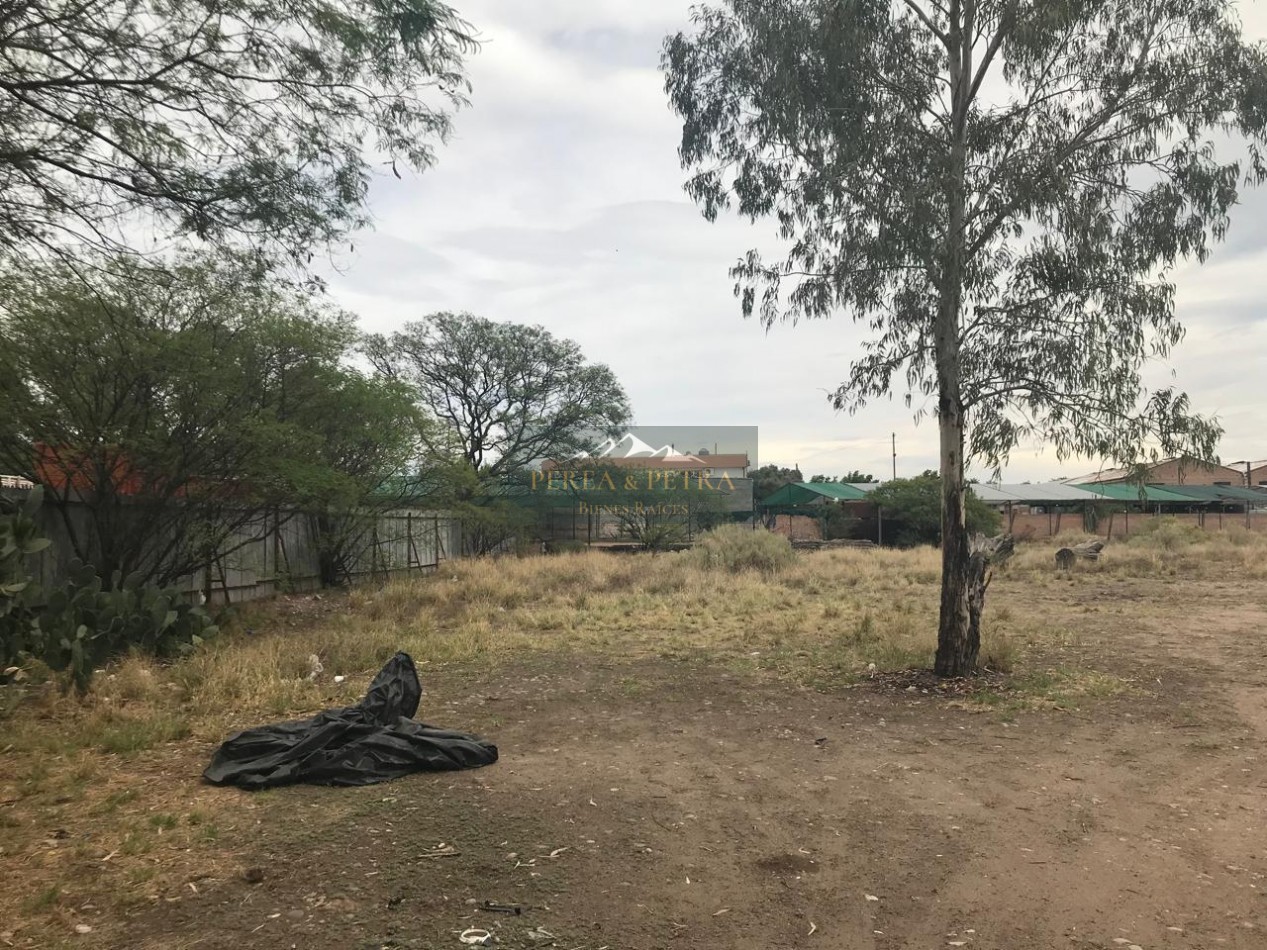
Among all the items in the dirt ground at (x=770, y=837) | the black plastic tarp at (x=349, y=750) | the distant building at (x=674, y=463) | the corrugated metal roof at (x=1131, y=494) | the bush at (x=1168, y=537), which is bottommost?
the dirt ground at (x=770, y=837)

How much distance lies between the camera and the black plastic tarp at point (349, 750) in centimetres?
486

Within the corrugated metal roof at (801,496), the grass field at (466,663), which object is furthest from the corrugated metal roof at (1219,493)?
the grass field at (466,663)

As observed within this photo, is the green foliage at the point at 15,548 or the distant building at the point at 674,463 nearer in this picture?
the green foliage at the point at 15,548

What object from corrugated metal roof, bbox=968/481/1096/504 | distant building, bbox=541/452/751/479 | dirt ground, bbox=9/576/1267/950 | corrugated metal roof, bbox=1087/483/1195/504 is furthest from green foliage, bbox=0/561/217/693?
corrugated metal roof, bbox=1087/483/1195/504

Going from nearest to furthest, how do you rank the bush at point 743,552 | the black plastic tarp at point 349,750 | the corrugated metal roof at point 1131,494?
the black plastic tarp at point 349,750, the bush at point 743,552, the corrugated metal roof at point 1131,494

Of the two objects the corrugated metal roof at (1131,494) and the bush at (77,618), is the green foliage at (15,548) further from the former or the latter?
the corrugated metal roof at (1131,494)

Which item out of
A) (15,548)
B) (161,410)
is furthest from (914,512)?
(15,548)

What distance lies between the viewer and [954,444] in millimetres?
7770

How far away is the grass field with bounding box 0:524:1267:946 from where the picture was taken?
12.6 ft

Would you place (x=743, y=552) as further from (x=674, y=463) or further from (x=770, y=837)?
(x=674, y=463)

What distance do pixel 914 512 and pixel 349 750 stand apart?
28.7 meters

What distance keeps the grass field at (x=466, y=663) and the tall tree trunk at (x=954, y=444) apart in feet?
1.72

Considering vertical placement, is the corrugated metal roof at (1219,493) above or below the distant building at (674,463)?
below

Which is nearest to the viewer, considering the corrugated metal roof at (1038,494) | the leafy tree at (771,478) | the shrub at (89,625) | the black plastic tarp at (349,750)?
the black plastic tarp at (349,750)
